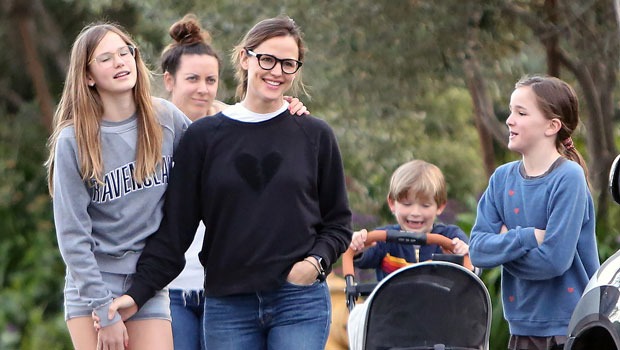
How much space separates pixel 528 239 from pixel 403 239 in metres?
0.69

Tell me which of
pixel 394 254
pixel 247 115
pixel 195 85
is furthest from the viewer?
pixel 394 254

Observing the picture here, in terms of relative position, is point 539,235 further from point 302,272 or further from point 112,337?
point 112,337

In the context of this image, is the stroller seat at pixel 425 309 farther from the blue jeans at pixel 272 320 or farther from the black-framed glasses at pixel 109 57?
the black-framed glasses at pixel 109 57

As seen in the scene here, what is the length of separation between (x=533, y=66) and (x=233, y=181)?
9.68 meters

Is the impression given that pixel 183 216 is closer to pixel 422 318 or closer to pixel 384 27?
pixel 422 318

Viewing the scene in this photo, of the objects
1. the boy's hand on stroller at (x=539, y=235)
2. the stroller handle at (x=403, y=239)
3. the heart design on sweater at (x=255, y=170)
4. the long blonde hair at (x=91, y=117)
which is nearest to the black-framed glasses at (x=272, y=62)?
the heart design on sweater at (x=255, y=170)

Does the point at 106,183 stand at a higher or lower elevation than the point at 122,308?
higher

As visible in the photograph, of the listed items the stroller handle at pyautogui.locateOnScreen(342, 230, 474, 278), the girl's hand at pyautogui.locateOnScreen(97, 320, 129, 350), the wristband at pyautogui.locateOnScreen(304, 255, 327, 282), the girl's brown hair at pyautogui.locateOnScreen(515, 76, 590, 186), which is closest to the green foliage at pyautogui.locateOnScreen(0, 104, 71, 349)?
the stroller handle at pyautogui.locateOnScreen(342, 230, 474, 278)

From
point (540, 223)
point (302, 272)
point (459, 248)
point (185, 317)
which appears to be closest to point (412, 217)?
point (459, 248)

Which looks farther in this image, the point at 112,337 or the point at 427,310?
the point at 427,310

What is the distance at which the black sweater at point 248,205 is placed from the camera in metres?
4.29

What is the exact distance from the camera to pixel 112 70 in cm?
445

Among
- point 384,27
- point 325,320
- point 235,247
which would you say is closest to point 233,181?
point 235,247

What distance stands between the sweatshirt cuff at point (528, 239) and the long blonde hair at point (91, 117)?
5.65ft
